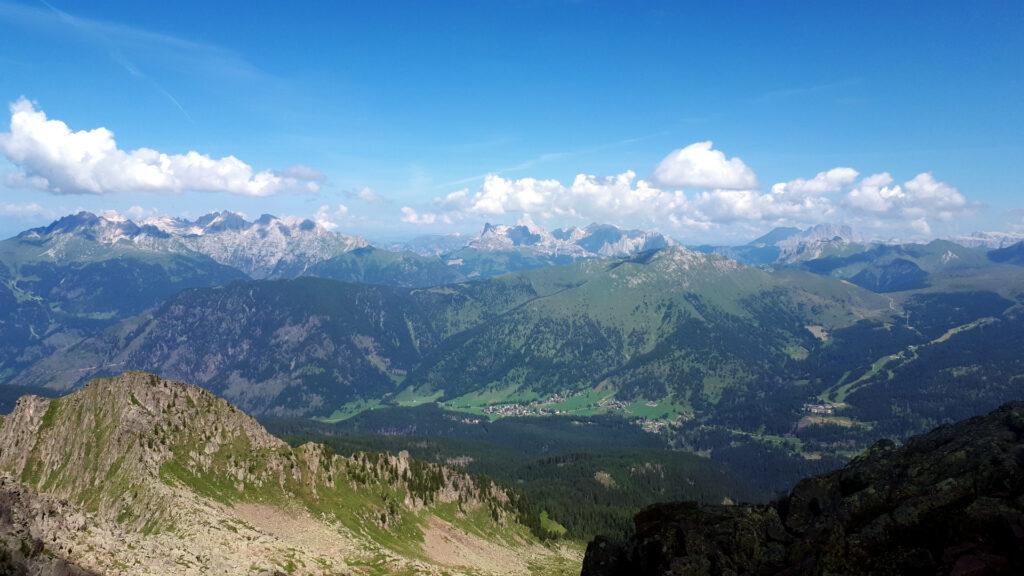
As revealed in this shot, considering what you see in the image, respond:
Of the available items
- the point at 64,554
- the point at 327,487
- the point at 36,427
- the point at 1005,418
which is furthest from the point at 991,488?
the point at 36,427

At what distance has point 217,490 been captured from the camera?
449 feet

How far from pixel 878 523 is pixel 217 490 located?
141843mm

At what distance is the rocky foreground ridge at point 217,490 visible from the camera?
4122 inches

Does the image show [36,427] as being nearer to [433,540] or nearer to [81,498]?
[81,498]

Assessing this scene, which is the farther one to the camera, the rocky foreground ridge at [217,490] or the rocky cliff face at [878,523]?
the rocky foreground ridge at [217,490]

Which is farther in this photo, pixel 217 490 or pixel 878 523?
pixel 217 490

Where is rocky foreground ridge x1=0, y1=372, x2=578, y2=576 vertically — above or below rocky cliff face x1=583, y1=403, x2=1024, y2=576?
below

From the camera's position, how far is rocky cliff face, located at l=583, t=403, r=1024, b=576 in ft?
102

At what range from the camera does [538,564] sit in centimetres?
18238

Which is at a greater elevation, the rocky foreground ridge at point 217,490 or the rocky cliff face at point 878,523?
the rocky cliff face at point 878,523

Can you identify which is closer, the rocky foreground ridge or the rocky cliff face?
the rocky cliff face

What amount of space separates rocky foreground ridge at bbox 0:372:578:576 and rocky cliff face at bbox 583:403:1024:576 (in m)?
63.3

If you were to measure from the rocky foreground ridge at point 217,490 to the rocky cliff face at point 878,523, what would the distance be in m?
63.3

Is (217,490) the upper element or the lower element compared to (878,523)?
lower
